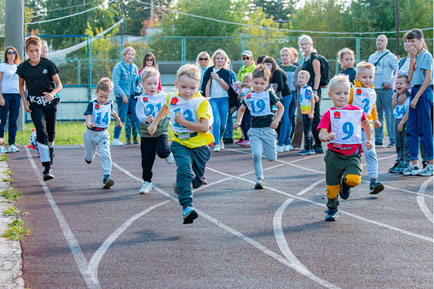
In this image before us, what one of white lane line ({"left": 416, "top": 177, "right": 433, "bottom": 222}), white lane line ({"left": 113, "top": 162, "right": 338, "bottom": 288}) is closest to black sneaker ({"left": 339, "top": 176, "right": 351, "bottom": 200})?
white lane line ({"left": 416, "top": 177, "right": 433, "bottom": 222})

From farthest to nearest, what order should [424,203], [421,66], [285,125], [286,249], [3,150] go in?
[285,125] → [3,150] → [421,66] → [424,203] → [286,249]

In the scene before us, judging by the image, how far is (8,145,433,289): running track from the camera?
505 centimetres

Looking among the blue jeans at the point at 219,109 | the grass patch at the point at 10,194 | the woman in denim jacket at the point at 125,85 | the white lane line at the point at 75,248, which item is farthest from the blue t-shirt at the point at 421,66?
the woman in denim jacket at the point at 125,85

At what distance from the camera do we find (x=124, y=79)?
15.5m

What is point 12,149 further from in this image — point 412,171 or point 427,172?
point 427,172

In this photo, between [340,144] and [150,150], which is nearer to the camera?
[340,144]

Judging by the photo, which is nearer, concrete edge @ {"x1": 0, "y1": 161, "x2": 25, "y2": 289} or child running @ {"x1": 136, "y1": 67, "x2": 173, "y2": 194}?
concrete edge @ {"x1": 0, "y1": 161, "x2": 25, "y2": 289}

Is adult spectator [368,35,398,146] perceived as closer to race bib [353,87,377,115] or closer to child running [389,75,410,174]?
child running [389,75,410,174]

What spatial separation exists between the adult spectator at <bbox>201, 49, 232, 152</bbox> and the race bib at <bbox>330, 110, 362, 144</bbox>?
6.01 meters

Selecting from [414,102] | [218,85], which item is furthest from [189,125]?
[218,85]

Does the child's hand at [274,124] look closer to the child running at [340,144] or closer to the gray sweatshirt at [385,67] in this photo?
the child running at [340,144]

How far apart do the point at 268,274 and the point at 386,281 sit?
35.9 inches

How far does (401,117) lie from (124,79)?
281 inches

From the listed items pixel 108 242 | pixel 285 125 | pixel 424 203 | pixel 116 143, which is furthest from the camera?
pixel 116 143
